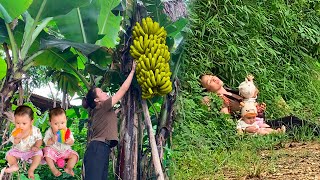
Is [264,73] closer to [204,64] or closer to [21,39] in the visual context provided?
[204,64]

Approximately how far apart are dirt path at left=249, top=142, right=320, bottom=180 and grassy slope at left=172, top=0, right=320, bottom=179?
Result: 3 centimetres

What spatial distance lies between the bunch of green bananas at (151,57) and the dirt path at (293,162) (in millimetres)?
304

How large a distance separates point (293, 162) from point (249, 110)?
0.56ft

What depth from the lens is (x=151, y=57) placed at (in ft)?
4.81

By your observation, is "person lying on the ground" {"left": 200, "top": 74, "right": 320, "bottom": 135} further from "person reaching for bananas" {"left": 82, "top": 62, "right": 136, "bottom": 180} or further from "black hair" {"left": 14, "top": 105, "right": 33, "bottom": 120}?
"black hair" {"left": 14, "top": 105, "right": 33, "bottom": 120}

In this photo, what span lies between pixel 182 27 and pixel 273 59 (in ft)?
1.06

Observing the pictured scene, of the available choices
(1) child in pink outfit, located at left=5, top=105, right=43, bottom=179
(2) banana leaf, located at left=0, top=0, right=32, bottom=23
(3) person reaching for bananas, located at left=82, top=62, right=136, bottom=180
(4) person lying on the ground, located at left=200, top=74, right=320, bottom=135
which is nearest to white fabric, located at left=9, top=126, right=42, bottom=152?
(1) child in pink outfit, located at left=5, top=105, right=43, bottom=179

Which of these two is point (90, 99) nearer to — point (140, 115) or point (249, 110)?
point (140, 115)

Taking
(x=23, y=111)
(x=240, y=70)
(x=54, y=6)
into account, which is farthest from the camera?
(x=240, y=70)

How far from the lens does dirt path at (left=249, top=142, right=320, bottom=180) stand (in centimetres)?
148

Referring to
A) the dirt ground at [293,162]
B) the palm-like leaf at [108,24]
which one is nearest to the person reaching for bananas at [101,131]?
the palm-like leaf at [108,24]

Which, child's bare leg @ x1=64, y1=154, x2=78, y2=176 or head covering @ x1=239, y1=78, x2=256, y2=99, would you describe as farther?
head covering @ x1=239, y1=78, x2=256, y2=99

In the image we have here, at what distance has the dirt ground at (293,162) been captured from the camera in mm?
1475

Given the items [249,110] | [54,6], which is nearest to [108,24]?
[54,6]
